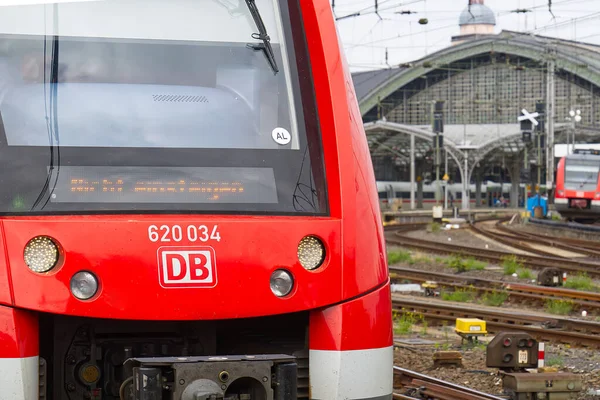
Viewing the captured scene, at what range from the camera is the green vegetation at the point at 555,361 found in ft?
30.3

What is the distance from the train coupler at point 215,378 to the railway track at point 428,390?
3534mm

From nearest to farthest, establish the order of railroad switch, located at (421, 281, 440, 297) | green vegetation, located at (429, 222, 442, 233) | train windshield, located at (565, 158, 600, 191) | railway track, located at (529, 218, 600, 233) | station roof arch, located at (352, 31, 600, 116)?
railroad switch, located at (421, 281, 440, 297) < railway track, located at (529, 218, 600, 233) < green vegetation, located at (429, 222, 442, 233) < train windshield, located at (565, 158, 600, 191) < station roof arch, located at (352, 31, 600, 116)

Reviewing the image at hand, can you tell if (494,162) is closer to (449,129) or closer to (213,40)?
(449,129)

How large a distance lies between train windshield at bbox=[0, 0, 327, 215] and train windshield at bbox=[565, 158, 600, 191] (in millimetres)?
39070

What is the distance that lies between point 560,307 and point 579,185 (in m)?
29.5

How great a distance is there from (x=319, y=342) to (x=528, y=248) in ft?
77.2

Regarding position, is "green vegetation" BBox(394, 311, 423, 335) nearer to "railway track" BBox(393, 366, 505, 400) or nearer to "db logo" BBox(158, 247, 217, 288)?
"railway track" BBox(393, 366, 505, 400)

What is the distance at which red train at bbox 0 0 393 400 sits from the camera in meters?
4.14

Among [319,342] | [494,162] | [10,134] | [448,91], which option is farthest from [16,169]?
[448,91]

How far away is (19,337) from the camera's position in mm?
4074

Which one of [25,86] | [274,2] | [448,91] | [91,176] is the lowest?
[91,176]

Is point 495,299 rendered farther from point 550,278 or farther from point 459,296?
point 550,278

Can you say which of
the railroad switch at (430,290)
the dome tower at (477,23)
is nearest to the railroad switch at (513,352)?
the railroad switch at (430,290)

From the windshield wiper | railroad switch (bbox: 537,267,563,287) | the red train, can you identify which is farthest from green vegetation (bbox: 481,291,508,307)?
the windshield wiper
